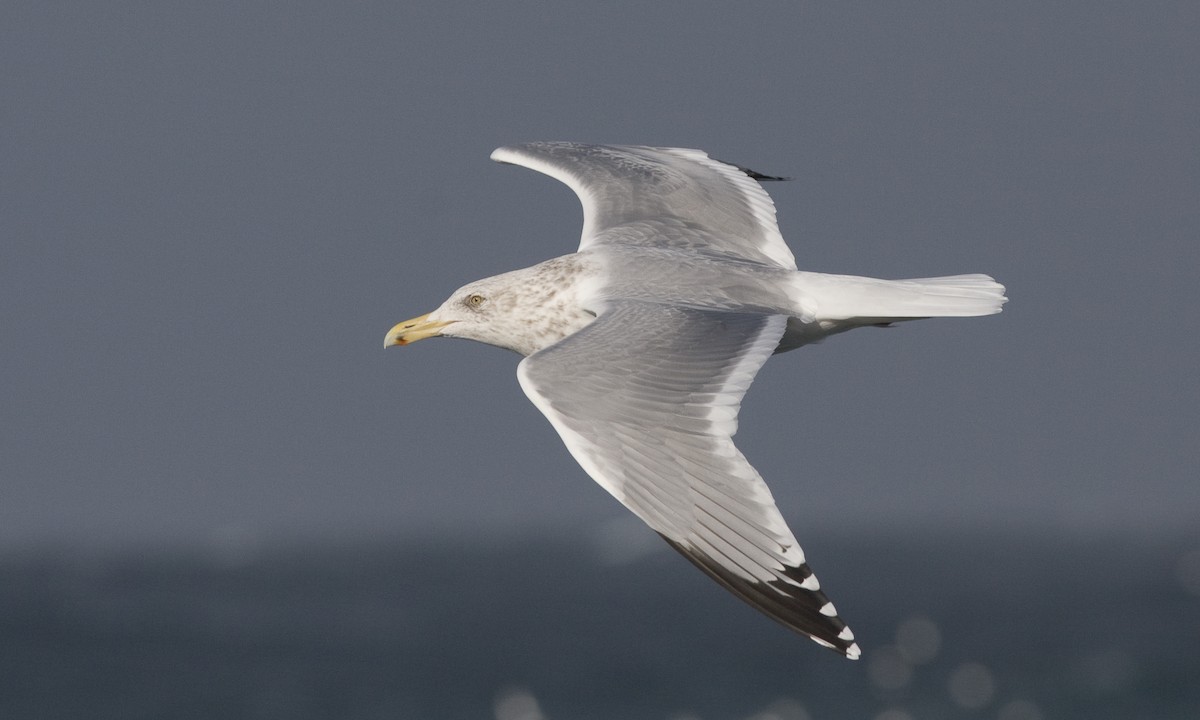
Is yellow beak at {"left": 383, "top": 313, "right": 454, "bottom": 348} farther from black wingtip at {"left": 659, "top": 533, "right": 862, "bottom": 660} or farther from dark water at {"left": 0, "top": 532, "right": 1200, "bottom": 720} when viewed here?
dark water at {"left": 0, "top": 532, "right": 1200, "bottom": 720}

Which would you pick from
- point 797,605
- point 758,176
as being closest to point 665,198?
point 758,176

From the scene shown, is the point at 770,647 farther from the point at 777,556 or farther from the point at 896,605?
the point at 777,556

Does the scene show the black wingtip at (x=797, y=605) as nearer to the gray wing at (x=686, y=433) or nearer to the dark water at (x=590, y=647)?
the gray wing at (x=686, y=433)

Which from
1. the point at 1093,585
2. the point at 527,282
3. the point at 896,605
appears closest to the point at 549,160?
the point at 527,282

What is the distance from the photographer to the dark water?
184ft

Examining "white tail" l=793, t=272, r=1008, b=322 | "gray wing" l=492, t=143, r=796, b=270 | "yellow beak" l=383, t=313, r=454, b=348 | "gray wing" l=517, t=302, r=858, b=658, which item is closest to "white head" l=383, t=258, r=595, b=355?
"yellow beak" l=383, t=313, r=454, b=348

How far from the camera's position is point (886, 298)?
11008mm

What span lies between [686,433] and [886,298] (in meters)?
2.32

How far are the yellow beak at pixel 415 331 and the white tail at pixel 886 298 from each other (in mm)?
2369

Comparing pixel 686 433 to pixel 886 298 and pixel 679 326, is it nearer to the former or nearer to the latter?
pixel 679 326

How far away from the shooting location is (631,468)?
29.9 ft

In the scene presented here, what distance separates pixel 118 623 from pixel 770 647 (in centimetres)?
2804

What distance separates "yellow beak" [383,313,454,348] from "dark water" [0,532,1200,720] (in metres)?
41.4

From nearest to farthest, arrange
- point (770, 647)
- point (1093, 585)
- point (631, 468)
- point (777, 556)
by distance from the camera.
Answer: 1. point (777, 556)
2. point (631, 468)
3. point (770, 647)
4. point (1093, 585)
